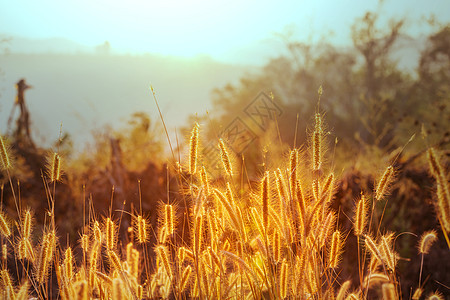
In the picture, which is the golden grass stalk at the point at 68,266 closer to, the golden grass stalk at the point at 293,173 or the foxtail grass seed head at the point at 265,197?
the foxtail grass seed head at the point at 265,197

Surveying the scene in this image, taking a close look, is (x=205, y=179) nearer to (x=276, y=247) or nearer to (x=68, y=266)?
(x=276, y=247)

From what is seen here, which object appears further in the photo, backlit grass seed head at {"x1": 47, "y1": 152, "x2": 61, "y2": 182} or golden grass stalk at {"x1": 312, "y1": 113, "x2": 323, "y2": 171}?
backlit grass seed head at {"x1": 47, "y1": 152, "x2": 61, "y2": 182}

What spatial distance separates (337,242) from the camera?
6.02ft

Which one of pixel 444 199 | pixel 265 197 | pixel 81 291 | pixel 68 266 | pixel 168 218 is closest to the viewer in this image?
pixel 81 291

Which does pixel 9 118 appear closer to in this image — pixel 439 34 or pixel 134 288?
pixel 134 288

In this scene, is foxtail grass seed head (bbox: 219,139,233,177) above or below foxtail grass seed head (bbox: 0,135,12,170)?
above

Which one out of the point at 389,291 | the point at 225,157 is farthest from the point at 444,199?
the point at 225,157

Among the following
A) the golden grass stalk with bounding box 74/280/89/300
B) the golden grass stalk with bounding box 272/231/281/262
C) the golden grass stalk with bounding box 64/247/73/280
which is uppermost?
the golden grass stalk with bounding box 74/280/89/300

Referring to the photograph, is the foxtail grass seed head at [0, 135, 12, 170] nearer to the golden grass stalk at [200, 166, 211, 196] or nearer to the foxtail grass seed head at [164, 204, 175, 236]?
the foxtail grass seed head at [164, 204, 175, 236]

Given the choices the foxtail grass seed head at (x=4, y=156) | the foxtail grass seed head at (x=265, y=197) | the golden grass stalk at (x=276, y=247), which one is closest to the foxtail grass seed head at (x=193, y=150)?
the foxtail grass seed head at (x=265, y=197)

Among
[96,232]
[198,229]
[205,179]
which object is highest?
[205,179]

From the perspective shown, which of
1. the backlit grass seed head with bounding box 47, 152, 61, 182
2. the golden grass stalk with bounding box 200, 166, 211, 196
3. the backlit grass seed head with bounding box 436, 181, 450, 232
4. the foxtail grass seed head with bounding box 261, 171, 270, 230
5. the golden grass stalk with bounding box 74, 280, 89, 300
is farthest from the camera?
the backlit grass seed head with bounding box 47, 152, 61, 182

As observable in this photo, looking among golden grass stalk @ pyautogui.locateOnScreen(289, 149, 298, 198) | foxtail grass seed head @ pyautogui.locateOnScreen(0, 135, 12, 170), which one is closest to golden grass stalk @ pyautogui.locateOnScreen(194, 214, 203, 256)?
golden grass stalk @ pyautogui.locateOnScreen(289, 149, 298, 198)

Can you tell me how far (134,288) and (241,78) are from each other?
22.9 metres
